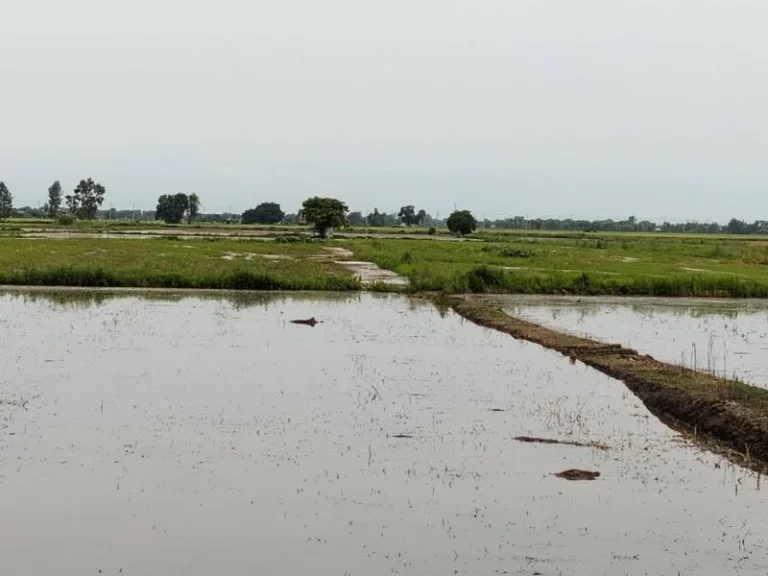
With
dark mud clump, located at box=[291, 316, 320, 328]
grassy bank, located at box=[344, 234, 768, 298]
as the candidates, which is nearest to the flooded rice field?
grassy bank, located at box=[344, 234, 768, 298]

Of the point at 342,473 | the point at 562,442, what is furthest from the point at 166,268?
the point at 342,473

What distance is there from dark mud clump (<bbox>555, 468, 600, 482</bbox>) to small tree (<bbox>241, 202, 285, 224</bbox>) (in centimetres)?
8594

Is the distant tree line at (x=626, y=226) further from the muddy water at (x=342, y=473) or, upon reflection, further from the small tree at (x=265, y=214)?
the muddy water at (x=342, y=473)

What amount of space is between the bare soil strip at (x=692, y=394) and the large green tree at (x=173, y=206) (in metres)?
75.4

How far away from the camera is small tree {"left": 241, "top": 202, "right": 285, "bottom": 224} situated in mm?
91438

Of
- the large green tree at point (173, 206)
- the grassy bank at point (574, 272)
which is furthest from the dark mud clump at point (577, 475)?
the large green tree at point (173, 206)

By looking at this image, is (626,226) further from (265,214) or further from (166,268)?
(166,268)

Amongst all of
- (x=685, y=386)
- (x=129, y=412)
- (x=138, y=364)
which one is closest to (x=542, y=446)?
(x=685, y=386)

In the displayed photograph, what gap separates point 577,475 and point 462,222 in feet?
190

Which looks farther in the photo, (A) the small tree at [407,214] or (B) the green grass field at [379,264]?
(A) the small tree at [407,214]

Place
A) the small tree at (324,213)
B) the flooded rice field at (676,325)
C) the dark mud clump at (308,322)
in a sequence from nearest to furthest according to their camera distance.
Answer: the flooded rice field at (676,325), the dark mud clump at (308,322), the small tree at (324,213)

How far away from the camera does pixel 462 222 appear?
6384cm

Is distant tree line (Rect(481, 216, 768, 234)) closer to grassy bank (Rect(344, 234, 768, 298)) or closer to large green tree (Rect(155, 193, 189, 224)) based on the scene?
large green tree (Rect(155, 193, 189, 224))

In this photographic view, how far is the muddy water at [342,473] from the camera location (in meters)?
4.83
